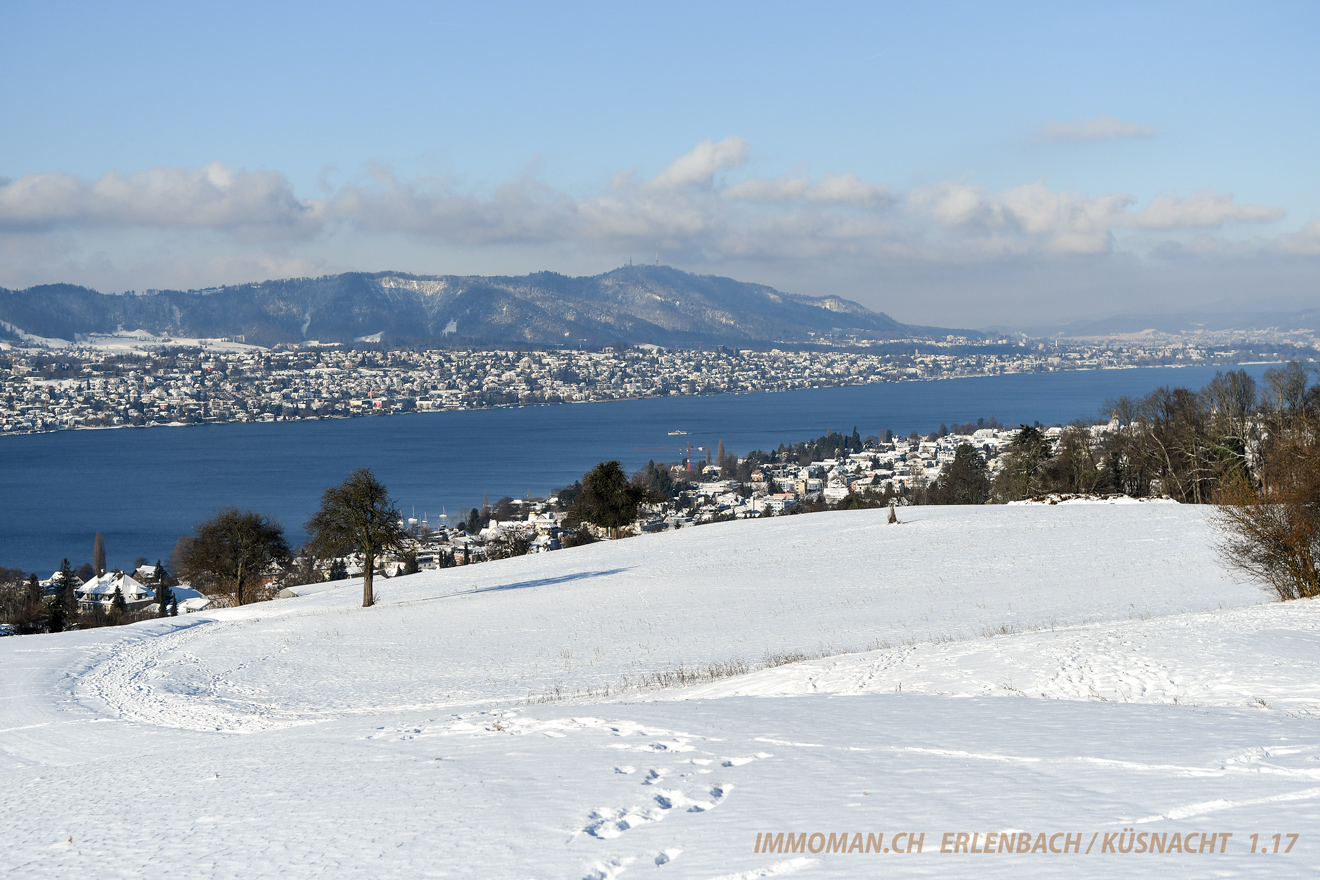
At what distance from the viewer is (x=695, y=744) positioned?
8969 millimetres

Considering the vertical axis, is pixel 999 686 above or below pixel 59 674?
above

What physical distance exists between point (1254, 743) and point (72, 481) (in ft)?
546

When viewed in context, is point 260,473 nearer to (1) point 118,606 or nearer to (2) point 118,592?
(2) point 118,592

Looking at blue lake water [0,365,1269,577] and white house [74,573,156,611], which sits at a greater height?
blue lake water [0,365,1269,577]

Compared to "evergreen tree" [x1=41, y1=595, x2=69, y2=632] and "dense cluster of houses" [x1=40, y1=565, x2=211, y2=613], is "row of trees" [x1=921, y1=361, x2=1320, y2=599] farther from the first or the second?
"dense cluster of houses" [x1=40, y1=565, x2=211, y2=613]

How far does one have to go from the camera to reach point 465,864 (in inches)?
235

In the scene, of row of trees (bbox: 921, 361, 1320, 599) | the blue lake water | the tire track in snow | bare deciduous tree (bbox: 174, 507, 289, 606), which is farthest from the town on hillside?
the tire track in snow

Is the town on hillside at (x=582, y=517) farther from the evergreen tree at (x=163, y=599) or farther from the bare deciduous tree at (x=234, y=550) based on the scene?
the bare deciduous tree at (x=234, y=550)

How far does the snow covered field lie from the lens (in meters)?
6.14

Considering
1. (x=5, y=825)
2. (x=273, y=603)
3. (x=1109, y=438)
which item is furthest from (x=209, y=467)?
(x=5, y=825)

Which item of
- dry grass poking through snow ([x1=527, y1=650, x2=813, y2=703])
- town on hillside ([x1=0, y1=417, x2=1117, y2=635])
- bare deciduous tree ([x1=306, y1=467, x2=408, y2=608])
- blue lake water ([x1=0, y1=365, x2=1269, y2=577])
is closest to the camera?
dry grass poking through snow ([x1=527, y1=650, x2=813, y2=703])

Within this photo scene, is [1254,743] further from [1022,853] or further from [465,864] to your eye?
[465,864]

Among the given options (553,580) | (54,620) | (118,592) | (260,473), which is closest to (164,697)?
(553,580)

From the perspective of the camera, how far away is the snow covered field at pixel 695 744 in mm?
6145
